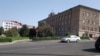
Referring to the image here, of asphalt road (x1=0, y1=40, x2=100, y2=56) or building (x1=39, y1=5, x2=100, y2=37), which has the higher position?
A: building (x1=39, y1=5, x2=100, y2=37)

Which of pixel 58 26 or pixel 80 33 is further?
pixel 58 26

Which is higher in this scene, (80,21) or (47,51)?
(80,21)

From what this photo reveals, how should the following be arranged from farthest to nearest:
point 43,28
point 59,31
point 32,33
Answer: point 59,31 < point 32,33 < point 43,28

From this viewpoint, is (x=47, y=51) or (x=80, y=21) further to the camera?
(x=80, y=21)

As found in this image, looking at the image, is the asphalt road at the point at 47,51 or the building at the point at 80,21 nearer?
the asphalt road at the point at 47,51

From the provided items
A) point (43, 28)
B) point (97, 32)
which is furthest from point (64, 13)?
point (43, 28)

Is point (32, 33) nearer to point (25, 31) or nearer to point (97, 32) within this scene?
point (25, 31)

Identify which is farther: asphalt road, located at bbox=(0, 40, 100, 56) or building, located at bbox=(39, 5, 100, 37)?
building, located at bbox=(39, 5, 100, 37)

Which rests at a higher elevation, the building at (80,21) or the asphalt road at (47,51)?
the building at (80,21)

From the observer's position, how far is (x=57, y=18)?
109 meters

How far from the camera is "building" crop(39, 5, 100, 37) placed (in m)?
86.8

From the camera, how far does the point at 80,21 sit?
8644 cm

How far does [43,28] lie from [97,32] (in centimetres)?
3850

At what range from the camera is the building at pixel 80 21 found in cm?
8675
